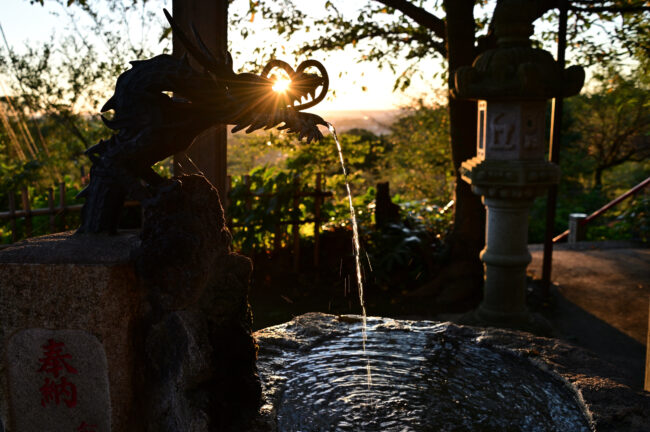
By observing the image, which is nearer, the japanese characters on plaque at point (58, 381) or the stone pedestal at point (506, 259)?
the japanese characters on plaque at point (58, 381)

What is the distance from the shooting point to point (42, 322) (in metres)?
2.11

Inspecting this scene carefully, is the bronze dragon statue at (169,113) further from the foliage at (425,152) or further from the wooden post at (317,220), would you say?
the foliage at (425,152)

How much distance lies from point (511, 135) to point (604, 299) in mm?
3178

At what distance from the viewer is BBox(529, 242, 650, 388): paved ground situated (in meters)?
5.40

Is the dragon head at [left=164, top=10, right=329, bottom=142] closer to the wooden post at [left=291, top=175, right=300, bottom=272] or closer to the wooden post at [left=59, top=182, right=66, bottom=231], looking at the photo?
the wooden post at [left=59, top=182, right=66, bottom=231]

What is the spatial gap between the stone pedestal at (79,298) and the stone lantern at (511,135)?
353 centimetres

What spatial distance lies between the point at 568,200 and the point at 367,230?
12.2 metres

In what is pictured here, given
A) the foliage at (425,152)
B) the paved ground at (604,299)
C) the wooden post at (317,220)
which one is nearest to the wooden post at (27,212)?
the wooden post at (317,220)

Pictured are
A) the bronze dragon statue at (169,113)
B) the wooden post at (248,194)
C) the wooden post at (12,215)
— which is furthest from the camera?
the wooden post at (248,194)

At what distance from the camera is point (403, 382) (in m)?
2.92

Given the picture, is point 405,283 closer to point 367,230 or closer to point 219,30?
point 367,230

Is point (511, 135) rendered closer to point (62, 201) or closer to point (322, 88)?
point (322, 88)

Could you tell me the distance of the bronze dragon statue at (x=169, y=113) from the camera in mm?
2324

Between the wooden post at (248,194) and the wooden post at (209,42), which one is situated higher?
the wooden post at (209,42)
